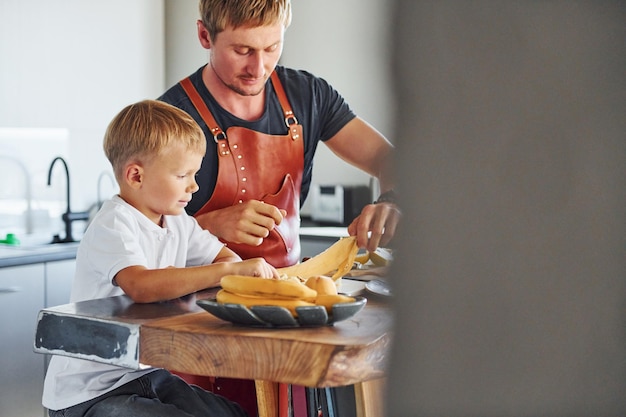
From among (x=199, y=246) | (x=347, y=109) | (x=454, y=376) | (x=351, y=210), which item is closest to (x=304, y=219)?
(x=351, y=210)

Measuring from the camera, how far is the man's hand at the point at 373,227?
183 centimetres

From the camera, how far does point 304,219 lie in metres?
4.85

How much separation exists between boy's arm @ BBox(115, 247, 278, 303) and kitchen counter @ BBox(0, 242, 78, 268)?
1.98 meters

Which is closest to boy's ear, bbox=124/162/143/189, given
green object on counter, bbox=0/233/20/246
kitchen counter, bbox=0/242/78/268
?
kitchen counter, bbox=0/242/78/268

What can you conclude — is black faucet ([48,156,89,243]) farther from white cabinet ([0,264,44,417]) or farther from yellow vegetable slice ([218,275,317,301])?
yellow vegetable slice ([218,275,317,301])

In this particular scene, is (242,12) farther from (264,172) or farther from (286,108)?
(264,172)

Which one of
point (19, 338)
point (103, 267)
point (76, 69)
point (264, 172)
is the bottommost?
point (19, 338)

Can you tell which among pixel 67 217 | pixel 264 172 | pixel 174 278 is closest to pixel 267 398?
pixel 174 278

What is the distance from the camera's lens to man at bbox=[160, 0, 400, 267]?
212cm

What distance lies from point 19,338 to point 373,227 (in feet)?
7.21

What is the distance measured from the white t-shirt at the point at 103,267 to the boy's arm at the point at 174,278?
5cm

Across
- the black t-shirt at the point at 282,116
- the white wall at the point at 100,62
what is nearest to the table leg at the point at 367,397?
the black t-shirt at the point at 282,116

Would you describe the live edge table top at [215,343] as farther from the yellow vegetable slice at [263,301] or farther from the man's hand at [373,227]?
the man's hand at [373,227]

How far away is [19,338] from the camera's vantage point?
3500 millimetres
